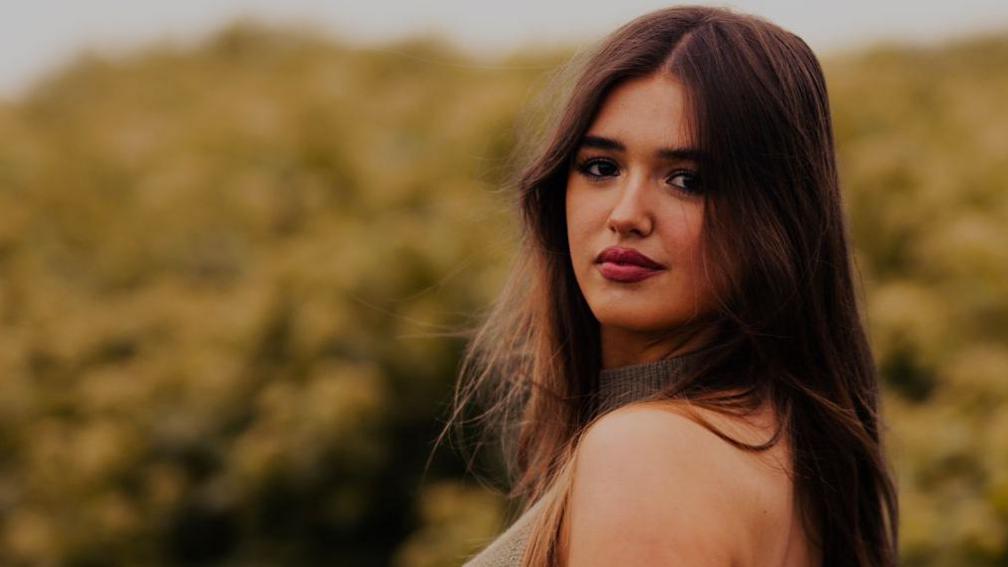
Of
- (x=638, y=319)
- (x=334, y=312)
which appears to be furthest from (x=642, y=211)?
(x=334, y=312)

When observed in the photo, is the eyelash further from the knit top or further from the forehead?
the knit top

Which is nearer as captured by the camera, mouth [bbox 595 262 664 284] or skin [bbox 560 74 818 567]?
skin [bbox 560 74 818 567]

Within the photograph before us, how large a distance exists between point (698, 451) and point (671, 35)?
455 mm

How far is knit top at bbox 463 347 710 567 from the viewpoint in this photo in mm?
1585

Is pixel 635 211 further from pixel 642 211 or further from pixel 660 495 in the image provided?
pixel 660 495

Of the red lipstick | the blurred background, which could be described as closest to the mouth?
the red lipstick

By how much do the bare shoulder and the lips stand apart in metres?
0.17

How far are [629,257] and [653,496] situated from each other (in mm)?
288

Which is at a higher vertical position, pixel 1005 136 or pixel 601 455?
pixel 601 455

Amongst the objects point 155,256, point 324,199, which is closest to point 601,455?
point 324,199

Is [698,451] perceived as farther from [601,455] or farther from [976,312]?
[976,312]

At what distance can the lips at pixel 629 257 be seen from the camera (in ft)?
5.11

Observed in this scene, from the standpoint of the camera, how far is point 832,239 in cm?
166

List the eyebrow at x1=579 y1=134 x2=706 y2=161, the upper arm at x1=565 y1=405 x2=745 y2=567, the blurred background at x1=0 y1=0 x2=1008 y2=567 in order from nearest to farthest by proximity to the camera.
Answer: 1. the upper arm at x1=565 y1=405 x2=745 y2=567
2. the eyebrow at x1=579 y1=134 x2=706 y2=161
3. the blurred background at x1=0 y1=0 x2=1008 y2=567
